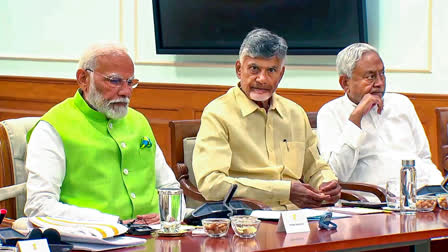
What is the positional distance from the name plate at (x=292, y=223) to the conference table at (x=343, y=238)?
1.0 inches

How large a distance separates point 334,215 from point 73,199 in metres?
0.96

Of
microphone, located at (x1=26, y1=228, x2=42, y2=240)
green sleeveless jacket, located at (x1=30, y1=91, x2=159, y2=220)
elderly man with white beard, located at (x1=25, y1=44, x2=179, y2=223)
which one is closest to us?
microphone, located at (x1=26, y1=228, x2=42, y2=240)

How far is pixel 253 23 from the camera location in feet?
21.8


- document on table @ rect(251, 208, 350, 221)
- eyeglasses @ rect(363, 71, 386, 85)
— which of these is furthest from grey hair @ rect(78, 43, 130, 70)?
eyeglasses @ rect(363, 71, 386, 85)

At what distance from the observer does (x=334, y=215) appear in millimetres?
3129

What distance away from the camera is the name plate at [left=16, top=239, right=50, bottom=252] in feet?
7.28

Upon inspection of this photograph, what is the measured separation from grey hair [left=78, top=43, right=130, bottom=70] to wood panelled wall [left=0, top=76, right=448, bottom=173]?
287 centimetres

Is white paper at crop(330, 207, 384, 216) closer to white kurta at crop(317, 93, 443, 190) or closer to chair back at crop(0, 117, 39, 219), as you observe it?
white kurta at crop(317, 93, 443, 190)

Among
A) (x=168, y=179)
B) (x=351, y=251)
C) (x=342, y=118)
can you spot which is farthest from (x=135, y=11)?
(x=351, y=251)

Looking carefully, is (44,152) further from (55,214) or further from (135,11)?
(135,11)

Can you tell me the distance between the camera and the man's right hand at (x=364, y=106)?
4.23 meters

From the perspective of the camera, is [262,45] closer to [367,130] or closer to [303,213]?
[367,130]

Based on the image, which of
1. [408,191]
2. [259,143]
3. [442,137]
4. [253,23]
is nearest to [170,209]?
[408,191]

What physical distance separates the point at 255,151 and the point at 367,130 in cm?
78
